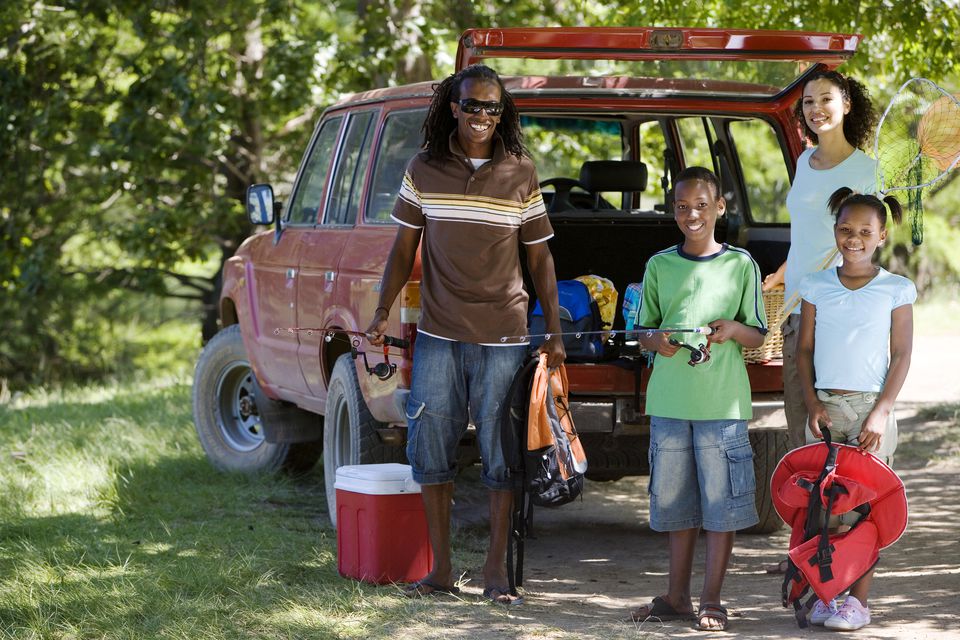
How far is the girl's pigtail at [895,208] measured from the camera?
16.4 feet

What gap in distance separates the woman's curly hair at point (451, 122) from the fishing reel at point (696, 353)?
955 millimetres

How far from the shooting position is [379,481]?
18.3ft

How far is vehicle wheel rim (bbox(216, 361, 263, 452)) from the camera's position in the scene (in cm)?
873

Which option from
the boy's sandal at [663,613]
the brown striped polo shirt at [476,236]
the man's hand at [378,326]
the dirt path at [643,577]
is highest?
the brown striped polo shirt at [476,236]

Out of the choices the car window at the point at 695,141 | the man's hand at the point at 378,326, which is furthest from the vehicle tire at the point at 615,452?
the car window at the point at 695,141

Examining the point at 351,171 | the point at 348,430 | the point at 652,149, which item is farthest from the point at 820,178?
the point at 652,149

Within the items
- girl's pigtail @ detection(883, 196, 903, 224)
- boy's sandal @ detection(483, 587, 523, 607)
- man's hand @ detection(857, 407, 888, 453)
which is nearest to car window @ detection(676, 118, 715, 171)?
girl's pigtail @ detection(883, 196, 903, 224)

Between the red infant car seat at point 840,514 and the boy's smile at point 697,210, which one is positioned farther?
the boy's smile at point 697,210

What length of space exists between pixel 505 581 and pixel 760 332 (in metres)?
1.34

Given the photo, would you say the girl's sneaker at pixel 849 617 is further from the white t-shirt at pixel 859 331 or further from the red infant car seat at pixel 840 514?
the white t-shirt at pixel 859 331

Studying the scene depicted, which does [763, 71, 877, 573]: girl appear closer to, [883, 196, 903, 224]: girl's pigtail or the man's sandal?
[883, 196, 903, 224]: girl's pigtail

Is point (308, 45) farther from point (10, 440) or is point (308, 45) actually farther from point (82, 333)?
point (82, 333)

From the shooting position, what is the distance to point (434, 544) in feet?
17.7

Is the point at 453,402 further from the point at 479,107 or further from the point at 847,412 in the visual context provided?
the point at 847,412
